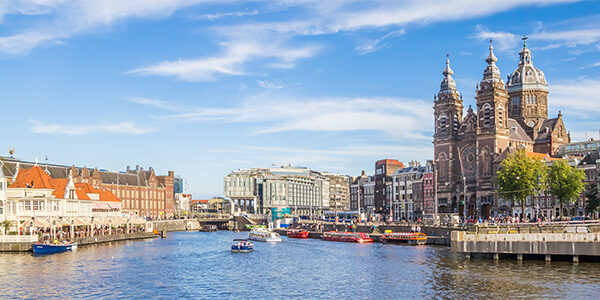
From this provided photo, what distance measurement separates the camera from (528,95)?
192 metres

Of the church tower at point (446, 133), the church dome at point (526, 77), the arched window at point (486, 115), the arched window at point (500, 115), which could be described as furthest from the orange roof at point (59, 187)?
the church dome at point (526, 77)

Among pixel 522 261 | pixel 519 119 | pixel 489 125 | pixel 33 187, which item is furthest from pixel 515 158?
pixel 33 187

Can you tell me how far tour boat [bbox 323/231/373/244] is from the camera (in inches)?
5453

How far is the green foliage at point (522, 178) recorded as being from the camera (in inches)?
5236

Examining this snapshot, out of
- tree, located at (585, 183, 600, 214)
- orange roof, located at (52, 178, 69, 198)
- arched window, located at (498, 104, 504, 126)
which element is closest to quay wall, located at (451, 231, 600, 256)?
tree, located at (585, 183, 600, 214)

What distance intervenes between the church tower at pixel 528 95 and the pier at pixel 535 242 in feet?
353

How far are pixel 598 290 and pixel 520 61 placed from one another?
14889 centimetres

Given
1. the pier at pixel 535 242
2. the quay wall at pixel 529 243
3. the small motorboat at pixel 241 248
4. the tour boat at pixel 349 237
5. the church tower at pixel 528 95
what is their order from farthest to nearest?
the church tower at pixel 528 95, the tour boat at pixel 349 237, the small motorboat at pixel 241 248, the pier at pixel 535 242, the quay wall at pixel 529 243

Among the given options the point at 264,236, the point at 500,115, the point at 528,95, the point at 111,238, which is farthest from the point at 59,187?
the point at 528,95

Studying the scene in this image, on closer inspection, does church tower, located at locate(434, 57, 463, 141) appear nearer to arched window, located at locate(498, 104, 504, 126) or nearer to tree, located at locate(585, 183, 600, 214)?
arched window, located at locate(498, 104, 504, 126)

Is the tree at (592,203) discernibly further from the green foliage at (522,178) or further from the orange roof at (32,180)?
the orange roof at (32,180)

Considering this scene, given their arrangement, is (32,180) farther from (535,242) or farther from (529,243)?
(535,242)

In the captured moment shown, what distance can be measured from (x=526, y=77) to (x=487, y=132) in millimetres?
31250

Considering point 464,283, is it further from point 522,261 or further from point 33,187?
point 33,187
